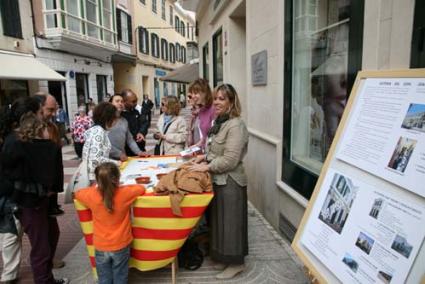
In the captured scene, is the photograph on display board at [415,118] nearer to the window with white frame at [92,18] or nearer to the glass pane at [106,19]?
the window with white frame at [92,18]

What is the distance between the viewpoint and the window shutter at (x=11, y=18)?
37.5 feet

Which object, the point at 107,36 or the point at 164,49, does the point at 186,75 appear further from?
the point at 164,49

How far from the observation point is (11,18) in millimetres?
11875

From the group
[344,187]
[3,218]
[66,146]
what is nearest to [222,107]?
[344,187]

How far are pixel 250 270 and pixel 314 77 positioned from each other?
6.54 feet

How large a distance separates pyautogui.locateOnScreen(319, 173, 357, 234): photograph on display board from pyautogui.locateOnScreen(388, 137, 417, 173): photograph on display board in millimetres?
269

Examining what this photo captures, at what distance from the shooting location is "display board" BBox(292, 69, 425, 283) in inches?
54.2

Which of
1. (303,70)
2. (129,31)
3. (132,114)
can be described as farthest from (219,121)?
(129,31)

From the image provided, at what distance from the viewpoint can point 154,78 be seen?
29.0 m

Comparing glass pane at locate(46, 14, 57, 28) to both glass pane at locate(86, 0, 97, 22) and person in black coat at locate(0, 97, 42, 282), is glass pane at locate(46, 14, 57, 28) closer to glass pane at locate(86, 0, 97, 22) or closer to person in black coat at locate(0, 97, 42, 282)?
glass pane at locate(86, 0, 97, 22)

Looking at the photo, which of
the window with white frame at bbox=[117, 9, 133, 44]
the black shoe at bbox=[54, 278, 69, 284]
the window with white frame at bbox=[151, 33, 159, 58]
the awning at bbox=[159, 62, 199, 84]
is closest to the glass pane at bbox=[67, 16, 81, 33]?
the awning at bbox=[159, 62, 199, 84]

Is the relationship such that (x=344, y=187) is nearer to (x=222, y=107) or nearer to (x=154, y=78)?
(x=222, y=107)

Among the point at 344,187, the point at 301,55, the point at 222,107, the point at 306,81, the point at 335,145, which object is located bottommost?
the point at 344,187

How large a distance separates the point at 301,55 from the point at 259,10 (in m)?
1.27
